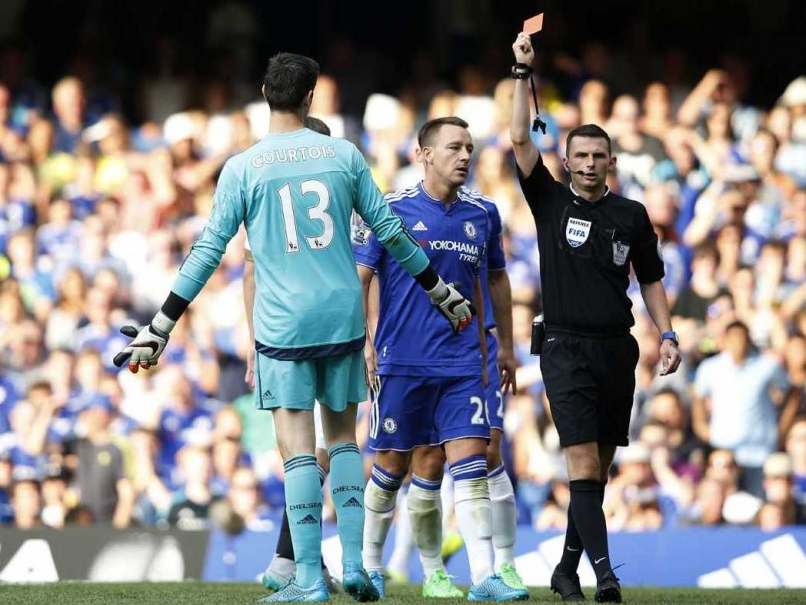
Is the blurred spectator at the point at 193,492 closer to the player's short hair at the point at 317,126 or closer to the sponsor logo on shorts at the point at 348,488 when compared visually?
the player's short hair at the point at 317,126

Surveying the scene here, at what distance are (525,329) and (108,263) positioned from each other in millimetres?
4166

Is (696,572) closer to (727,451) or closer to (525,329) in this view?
(727,451)

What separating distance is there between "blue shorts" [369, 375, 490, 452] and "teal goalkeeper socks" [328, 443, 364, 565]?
877 millimetres

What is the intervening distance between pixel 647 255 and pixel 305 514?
84.0 inches

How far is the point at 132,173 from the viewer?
14922mm

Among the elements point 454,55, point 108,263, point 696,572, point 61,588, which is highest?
point 454,55

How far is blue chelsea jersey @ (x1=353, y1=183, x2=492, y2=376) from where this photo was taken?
7312 millimetres

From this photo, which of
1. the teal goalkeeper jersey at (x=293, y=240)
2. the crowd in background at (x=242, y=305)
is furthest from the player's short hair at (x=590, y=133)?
the crowd in background at (x=242, y=305)

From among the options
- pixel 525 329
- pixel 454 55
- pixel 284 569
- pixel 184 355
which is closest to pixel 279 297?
pixel 284 569

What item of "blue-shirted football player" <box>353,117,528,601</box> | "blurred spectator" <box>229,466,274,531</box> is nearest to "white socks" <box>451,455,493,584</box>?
"blue-shirted football player" <box>353,117,528,601</box>

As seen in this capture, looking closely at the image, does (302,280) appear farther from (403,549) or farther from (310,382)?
(403,549)

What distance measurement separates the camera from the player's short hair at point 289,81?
20.8ft

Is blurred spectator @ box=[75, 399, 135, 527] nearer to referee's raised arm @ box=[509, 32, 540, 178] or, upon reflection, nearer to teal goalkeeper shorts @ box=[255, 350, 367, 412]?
teal goalkeeper shorts @ box=[255, 350, 367, 412]

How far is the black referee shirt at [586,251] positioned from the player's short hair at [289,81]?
1219 mm
